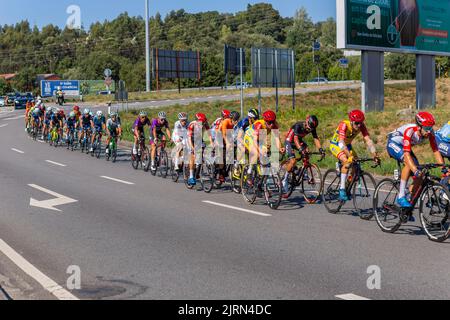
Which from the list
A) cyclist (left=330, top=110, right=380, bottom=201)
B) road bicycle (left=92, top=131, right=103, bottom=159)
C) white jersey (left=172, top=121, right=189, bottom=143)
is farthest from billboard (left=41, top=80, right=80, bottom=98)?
cyclist (left=330, top=110, right=380, bottom=201)

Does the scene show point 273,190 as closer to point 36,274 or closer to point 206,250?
point 206,250

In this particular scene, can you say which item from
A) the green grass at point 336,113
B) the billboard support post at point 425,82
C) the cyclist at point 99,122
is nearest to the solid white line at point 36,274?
the green grass at point 336,113

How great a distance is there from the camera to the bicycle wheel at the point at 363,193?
10692 millimetres

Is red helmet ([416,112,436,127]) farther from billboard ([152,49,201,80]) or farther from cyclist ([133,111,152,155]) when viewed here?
billboard ([152,49,201,80])

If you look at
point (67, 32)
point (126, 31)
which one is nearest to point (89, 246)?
point (126, 31)

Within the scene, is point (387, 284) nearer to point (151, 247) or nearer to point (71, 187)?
point (151, 247)

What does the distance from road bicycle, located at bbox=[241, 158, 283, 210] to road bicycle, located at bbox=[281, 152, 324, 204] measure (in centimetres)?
47

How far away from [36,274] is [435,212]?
5.31 meters

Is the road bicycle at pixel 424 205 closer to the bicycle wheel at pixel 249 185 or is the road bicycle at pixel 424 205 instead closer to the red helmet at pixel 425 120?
the red helmet at pixel 425 120

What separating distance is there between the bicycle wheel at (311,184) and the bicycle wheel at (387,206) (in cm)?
243

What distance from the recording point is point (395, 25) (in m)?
29.2

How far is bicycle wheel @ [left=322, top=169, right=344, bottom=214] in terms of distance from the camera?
11297 millimetres

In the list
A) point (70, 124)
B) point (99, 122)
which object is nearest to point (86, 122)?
point (99, 122)
